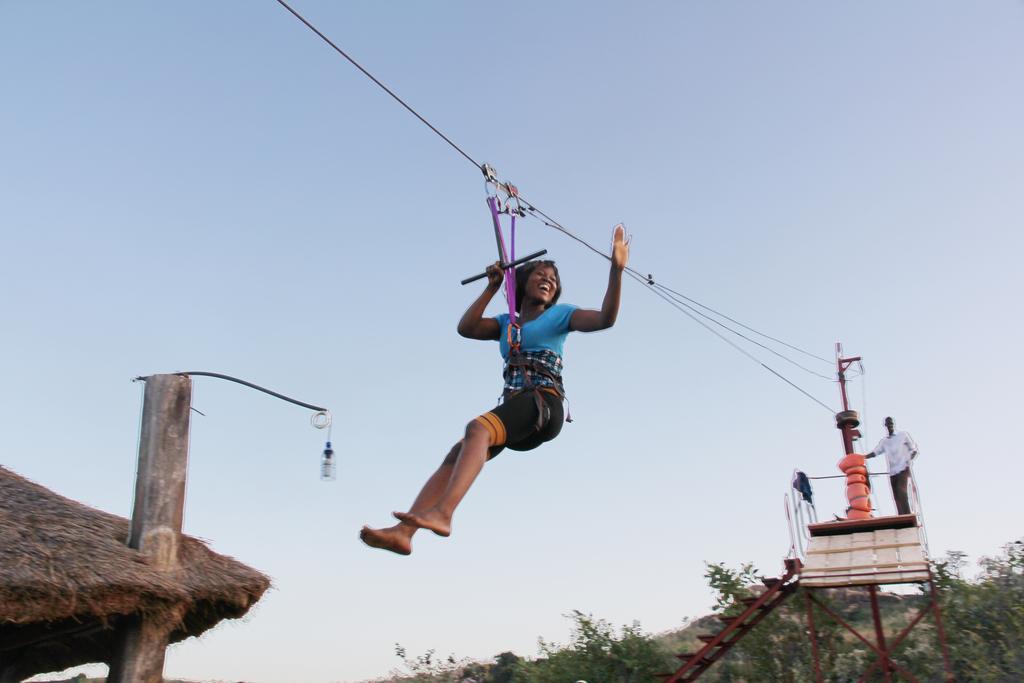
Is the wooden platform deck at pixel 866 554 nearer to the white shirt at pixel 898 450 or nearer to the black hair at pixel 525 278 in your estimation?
the white shirt at pixel 898 450

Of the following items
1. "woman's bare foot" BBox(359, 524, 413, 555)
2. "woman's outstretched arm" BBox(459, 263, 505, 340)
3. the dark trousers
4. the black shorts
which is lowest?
"woman's bare foot" BBox(359, 524, 413, 555)

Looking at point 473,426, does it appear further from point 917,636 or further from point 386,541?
point 917,636

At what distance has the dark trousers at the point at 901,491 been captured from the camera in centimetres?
1246

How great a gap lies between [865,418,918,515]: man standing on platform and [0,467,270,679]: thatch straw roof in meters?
8.61

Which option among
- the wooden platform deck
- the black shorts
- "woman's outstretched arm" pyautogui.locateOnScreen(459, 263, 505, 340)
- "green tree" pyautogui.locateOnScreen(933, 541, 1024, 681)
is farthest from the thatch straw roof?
"green tree" pyautogui.locateOnScreen(933, 541, 1024, 681)

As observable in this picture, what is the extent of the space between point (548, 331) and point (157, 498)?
10.1 feet

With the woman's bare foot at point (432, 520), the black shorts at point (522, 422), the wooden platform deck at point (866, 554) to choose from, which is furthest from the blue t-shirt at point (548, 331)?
the wooden platform deck at point (866, 554)

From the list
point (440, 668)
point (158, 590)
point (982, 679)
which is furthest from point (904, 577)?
point (440, 668)

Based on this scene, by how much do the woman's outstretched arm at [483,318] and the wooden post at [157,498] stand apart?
2.29m

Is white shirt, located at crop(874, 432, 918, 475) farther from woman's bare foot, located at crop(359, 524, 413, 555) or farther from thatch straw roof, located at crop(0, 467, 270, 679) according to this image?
woman's bare foot, located at crop(359, 524, 413, 555)

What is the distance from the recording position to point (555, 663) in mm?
16953

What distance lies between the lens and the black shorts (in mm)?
4785

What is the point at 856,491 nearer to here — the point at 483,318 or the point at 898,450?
the point at 898,450

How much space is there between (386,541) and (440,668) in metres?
16.2
